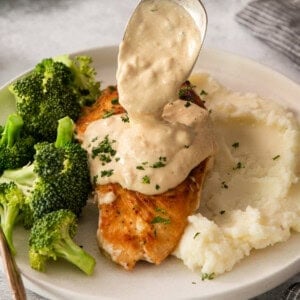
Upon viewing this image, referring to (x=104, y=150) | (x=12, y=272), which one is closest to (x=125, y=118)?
(x=104, y=150)

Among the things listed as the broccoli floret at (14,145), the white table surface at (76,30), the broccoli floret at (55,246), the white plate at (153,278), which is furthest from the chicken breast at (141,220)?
the white table surface at (76,30)

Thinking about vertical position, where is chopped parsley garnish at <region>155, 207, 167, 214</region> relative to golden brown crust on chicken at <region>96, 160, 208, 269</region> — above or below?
above

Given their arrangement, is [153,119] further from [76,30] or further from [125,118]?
[76,30]

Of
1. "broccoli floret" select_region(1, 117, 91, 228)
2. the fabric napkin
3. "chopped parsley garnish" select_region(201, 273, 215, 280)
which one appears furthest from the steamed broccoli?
the fabric napkin

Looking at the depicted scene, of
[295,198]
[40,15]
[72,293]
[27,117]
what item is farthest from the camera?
[40,15]

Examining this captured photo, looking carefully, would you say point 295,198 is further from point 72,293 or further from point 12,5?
point 12,5

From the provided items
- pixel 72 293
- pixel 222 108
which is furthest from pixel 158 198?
pixel 222 108

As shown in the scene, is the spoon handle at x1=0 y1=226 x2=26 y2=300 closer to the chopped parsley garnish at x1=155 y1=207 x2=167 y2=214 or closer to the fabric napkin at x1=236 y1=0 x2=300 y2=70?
the chopped parsley garnish at x1=155 y1=207 x2=167 y2=214
